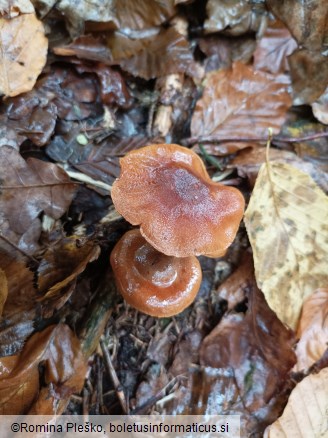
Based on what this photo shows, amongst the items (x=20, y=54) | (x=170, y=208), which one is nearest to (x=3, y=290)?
(x=170, y=208)

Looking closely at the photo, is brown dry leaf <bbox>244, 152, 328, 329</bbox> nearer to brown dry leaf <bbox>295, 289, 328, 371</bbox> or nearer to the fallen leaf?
brown dry leaf <bbox>295, 289, 328, 371</bbox>

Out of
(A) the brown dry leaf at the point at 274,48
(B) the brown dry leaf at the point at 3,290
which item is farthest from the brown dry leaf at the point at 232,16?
(B) the brown dry leaf at the point at 3,290

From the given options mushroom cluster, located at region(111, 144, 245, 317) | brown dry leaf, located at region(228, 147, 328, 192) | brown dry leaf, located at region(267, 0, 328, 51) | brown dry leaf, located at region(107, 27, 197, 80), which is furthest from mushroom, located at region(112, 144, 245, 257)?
brown dry leaf, located at region(267, 0, 328, 51)

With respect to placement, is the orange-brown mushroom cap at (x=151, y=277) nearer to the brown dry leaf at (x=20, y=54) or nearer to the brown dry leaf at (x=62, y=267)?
the brown dry leaf at (x=62, y=267)

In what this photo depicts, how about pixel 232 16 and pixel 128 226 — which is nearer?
pixel 128 226

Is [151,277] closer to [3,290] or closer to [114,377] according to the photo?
[114,377]
